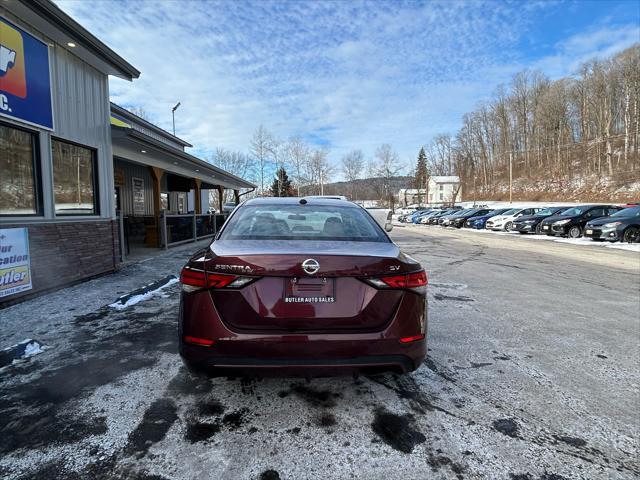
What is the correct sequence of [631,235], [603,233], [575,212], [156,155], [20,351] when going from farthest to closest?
[575,212]
[603,233]
[631,235]
[156,155]
[20,351]

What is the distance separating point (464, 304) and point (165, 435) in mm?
4620

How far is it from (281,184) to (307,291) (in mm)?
47050

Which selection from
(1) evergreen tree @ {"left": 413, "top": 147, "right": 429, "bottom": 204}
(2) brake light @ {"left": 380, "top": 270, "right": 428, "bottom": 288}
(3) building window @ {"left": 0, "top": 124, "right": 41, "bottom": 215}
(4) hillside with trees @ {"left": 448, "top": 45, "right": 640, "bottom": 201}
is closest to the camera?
(2) brake light @ {"left": 380, "top": 270, "right": 428, "bottom": 288}

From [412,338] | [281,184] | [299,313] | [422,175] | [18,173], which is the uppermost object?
[422,175]

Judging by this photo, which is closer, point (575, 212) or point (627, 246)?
point (627, 246)

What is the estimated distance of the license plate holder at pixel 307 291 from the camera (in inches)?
87.8

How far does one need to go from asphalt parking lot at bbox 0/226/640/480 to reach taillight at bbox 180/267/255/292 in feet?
3.11

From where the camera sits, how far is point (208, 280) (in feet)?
7.50

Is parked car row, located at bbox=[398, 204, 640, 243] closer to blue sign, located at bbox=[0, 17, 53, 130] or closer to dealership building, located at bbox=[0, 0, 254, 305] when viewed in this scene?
dealership building, located at bbox=[0, 0, 254, 305]

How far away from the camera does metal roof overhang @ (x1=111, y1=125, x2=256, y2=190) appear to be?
886 cm

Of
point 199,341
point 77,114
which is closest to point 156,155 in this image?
point 77,114

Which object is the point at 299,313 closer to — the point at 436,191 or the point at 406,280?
the point at 406,280

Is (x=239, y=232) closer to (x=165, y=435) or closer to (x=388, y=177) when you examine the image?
(x=165, y=435)

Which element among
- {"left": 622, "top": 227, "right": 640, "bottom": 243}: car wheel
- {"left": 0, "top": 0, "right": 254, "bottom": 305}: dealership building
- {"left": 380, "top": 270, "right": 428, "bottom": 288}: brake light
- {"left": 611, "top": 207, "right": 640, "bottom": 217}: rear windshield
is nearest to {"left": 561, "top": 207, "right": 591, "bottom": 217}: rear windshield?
{"left": 611, "top": 207, "right": 640, "bottom": 217}: rear windshield
